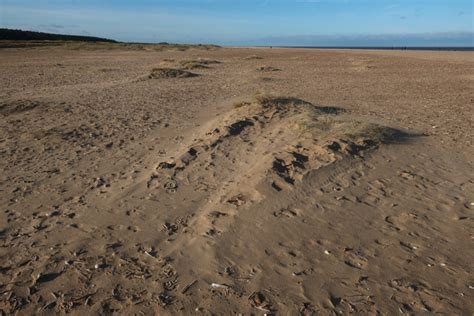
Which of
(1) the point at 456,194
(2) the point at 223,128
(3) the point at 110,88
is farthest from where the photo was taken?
(3) the point at 110,88

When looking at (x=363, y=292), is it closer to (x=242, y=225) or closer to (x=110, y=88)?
(x=242, y=225)

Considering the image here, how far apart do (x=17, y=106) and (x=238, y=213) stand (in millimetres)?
7931

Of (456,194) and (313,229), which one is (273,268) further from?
(456,194)

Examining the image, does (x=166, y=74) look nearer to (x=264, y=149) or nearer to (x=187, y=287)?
(x=264, y=149)

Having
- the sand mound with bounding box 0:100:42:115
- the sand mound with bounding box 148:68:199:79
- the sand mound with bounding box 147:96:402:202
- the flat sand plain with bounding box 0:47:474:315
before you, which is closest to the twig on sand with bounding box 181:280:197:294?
the flat sand plain with bounding box 0:47:474:315

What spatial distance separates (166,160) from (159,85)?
940 cm

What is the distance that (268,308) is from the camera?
354cm

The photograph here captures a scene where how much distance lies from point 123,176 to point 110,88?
9.34 m

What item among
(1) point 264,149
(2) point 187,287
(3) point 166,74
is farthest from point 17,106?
(2) point 187,287

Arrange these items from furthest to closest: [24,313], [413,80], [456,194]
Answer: [413,80] → [456,194] → [24,313]

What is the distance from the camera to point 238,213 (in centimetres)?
508

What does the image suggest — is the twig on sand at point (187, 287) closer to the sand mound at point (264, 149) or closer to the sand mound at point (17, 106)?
the sand mound at point (264, 149)

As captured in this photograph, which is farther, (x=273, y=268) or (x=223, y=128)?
(x=223, y=128)

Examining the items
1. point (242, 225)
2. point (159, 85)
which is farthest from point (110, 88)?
point (242, 225)
